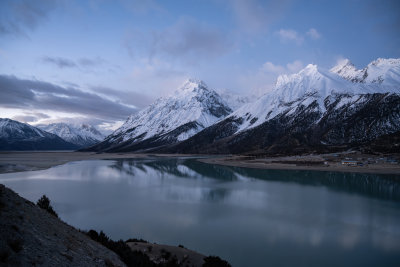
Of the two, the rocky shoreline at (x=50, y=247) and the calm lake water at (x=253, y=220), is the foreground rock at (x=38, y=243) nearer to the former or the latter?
the rocky shoreline at (x=50, y=247)

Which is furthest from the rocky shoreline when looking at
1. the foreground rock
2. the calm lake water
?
the calm lake water

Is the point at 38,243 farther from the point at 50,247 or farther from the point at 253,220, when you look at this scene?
the point at 253,220

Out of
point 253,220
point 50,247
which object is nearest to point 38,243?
point 50,247

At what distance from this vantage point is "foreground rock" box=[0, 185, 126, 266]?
27.8ft

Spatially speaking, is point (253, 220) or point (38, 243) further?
point (253, 220)

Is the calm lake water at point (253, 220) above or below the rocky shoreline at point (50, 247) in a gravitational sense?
below

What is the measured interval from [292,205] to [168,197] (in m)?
16.2

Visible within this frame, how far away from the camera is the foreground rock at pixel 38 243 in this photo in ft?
27.8

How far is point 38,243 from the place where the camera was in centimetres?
962

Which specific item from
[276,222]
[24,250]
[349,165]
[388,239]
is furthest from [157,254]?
[349,165]

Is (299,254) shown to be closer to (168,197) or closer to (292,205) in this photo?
(292,205)

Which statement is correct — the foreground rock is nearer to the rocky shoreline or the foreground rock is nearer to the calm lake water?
the rocky shoreline

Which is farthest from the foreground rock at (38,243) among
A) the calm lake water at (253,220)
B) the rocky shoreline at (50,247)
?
the calm lake water at (253,220)

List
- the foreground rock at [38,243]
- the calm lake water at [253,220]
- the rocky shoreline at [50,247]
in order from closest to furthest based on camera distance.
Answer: the foreground rock at [38,243]
the rocky shoreline at [50,247]
the calm lake water at [253,220]
